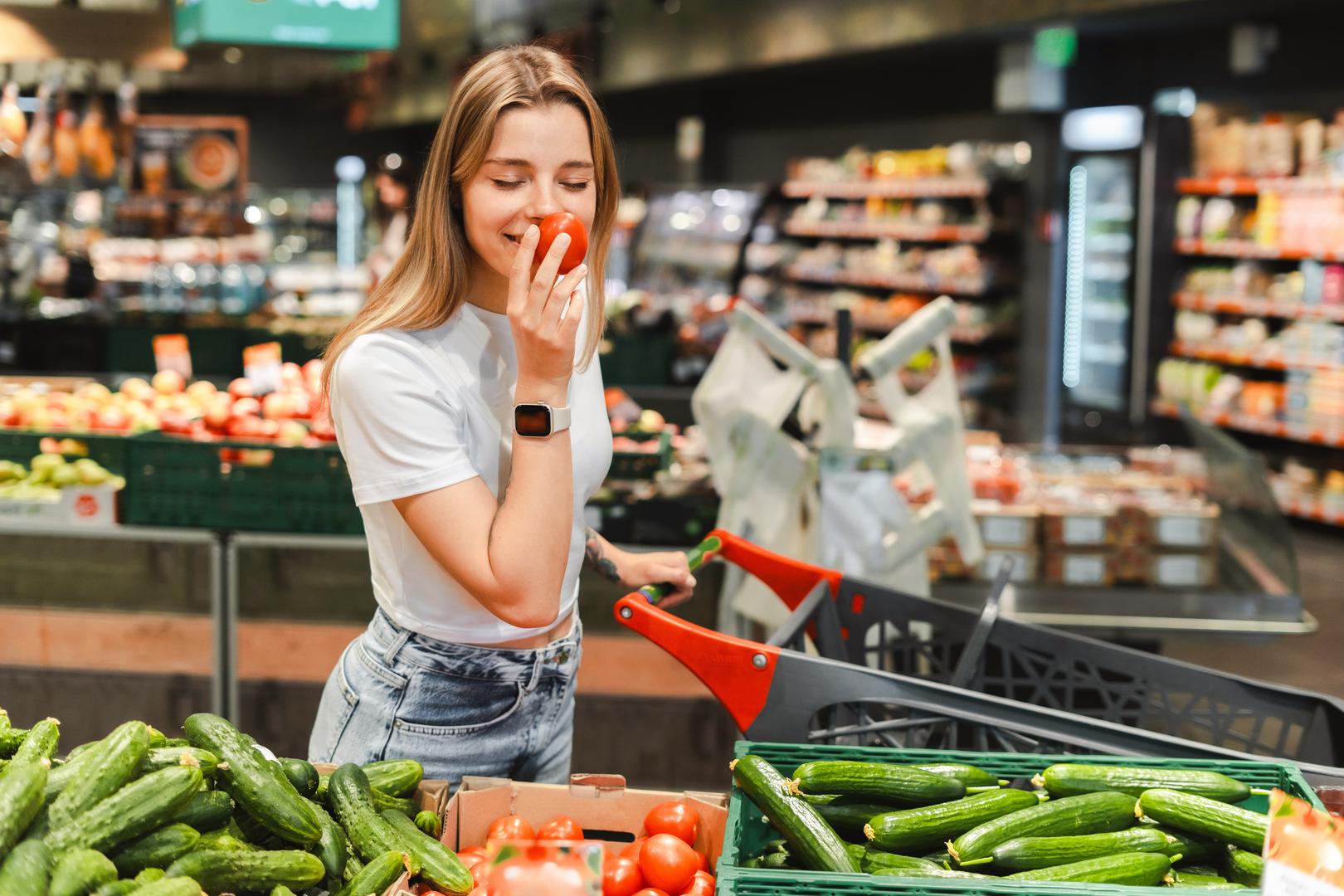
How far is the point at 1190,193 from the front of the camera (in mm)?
10148

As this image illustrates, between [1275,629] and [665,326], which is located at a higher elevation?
[665,326]

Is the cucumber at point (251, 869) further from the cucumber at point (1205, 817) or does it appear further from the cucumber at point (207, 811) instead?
the cucumber at point (1205, 817)

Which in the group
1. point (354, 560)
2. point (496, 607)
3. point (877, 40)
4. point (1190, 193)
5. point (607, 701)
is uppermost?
point (877, 40)

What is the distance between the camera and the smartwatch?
169 cm

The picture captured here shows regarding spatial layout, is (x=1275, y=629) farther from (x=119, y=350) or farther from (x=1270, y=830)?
(x=119, y=350)

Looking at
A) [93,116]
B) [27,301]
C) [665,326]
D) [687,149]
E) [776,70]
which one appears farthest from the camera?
[687,149]

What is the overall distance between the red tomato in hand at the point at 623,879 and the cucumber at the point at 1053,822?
1.30 feet

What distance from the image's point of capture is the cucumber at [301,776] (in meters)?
1.73

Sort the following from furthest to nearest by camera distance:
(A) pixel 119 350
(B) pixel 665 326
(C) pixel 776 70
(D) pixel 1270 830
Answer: (C) pixel 776 70 < (A) pixel 119 350 < (B) pixel 665 326 < (D) pixel 1270 830

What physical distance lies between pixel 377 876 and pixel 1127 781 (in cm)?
96

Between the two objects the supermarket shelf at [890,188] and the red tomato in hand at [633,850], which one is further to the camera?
the supermarket shelf at [890,188]

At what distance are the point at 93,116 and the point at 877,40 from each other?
577cm

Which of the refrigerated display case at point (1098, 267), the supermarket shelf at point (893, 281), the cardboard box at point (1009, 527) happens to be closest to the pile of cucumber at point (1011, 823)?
the cardboard box at point (1009, 527)

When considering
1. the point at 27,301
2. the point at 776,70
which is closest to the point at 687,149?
the point at 776,70
